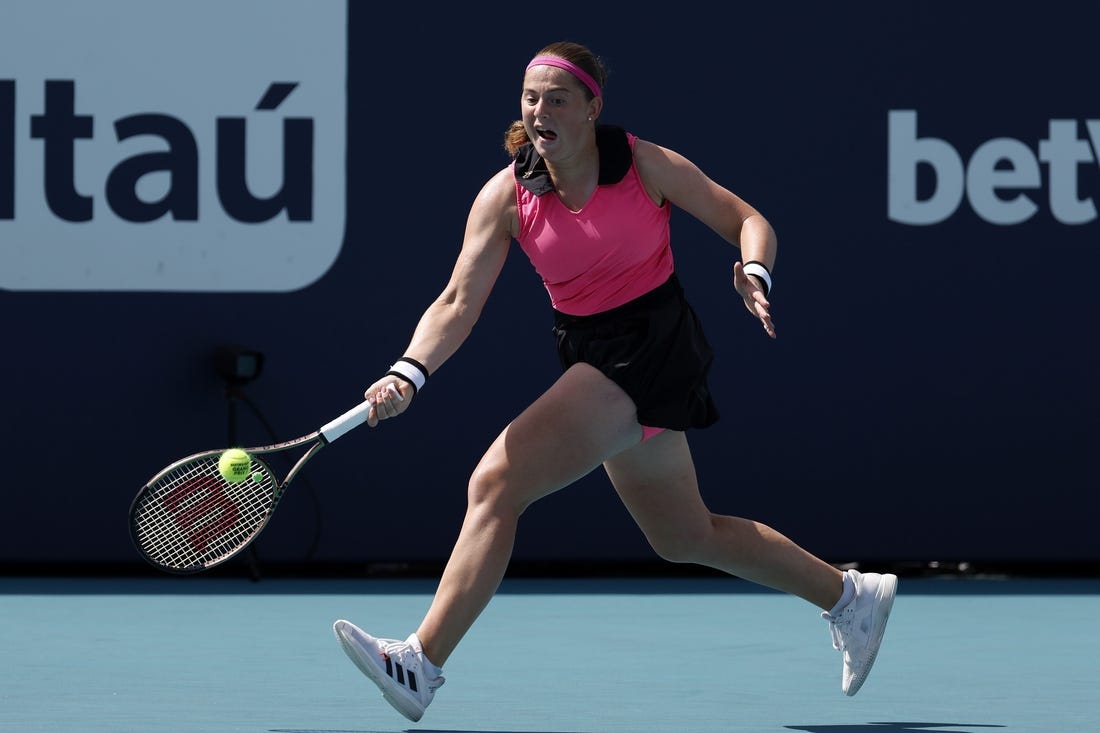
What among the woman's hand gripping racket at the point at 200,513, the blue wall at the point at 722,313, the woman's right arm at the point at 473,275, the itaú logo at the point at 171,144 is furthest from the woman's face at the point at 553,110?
A: the itaú logo at the point at 171,144

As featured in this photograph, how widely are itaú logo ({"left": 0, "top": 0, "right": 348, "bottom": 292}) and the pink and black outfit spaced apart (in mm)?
2603

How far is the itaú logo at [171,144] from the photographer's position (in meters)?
6.56

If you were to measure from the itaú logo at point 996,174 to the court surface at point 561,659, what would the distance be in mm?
1291

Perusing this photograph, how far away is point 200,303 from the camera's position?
6637 mm

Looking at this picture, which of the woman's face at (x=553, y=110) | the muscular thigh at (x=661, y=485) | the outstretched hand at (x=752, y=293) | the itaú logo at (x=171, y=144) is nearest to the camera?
the outstretched hand at (x=752, y=293)

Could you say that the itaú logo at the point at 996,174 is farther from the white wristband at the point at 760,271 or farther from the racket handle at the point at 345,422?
the racket handle at the point at 345,422

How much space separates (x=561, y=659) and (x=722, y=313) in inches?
78.6

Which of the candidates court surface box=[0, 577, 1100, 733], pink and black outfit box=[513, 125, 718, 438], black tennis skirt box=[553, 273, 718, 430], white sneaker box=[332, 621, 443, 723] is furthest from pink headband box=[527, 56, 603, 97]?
court surface box=[0, 577, 1100, 733]

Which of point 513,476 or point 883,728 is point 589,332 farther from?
point 883,728

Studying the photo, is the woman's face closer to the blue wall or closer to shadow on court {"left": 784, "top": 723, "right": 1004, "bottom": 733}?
shadow on court {"left": 784, "top": 723, "right": 1004, "bottom": 733}

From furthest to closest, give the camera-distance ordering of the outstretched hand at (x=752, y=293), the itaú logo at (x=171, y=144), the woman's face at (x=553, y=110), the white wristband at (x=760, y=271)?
the itaú logo at (x=171, y=144), the woman's face at (x=553, y=110), the white wristband at (x=760, y=271), the outstretched hand at (x=752, y=293)

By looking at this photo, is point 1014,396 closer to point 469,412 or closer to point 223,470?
point 469,412

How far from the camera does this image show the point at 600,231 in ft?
13.3

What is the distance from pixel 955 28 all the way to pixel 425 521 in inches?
97.5
